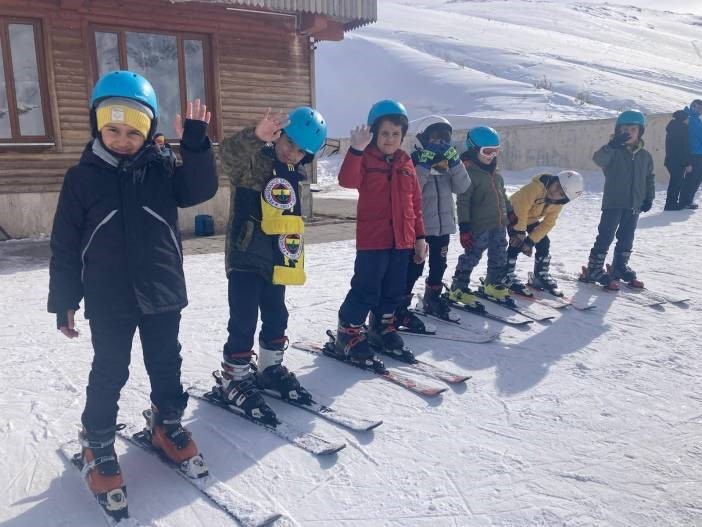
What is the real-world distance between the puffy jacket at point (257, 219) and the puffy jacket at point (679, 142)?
1052 cm

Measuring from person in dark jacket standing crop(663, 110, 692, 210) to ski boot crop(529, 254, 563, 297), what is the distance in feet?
22.4

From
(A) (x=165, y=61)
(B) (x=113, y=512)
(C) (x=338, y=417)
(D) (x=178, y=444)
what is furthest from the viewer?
(A) (x=165, y=61)

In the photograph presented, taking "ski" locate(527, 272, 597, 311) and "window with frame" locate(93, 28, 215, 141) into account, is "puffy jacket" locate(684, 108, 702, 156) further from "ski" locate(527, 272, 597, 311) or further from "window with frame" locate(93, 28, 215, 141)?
"window with frame" locate(93, 28, 215, 141)

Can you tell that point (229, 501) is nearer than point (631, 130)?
Yes

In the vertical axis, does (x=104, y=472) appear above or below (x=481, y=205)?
below

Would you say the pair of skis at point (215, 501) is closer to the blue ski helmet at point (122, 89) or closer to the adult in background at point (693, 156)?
the blue ski helmet at point (122, 89)

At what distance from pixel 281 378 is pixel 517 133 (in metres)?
16.4

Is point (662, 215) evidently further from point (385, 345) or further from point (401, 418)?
point (401, 418)

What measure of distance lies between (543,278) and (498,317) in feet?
4.04

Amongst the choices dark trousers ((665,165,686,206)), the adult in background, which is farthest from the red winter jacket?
the adult in background

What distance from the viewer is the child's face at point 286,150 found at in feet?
11.1

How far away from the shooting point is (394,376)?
4.02 metres

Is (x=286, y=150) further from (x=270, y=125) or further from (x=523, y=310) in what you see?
(x=523, y=310)

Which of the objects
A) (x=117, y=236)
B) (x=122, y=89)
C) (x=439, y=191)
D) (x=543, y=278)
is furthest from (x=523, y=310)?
(x=122, y=89)
